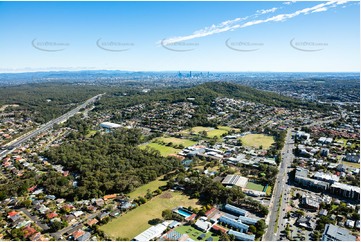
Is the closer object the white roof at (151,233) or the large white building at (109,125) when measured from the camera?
the white roof at (151,233)

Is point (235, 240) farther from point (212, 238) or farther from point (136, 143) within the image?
point (136, 143)

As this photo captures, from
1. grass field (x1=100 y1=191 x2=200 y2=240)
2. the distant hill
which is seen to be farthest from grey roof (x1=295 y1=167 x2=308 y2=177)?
the distant hill

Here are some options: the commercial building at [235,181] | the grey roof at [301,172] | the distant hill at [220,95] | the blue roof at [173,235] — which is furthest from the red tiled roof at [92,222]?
the distant hill at [220,95]

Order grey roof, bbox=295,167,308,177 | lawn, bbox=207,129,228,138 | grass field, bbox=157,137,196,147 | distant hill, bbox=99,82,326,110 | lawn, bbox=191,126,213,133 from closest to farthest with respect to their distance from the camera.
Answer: grey roof, bbox=295,167,308,177, grass field, bbox=157,137,196,147, lawn, bbox=207,129,228,138, lawn, bbox=191,126,213,133, distant hill, bbox=99,82,326,110

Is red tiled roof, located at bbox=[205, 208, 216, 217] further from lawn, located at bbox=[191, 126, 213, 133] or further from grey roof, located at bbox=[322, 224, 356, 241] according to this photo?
lawn, located at bbox=[191, 126, 213, 133]

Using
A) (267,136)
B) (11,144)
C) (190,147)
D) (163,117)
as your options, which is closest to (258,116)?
(267,136)

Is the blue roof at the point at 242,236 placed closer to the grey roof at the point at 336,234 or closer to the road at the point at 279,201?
the road at the point at 279,201
